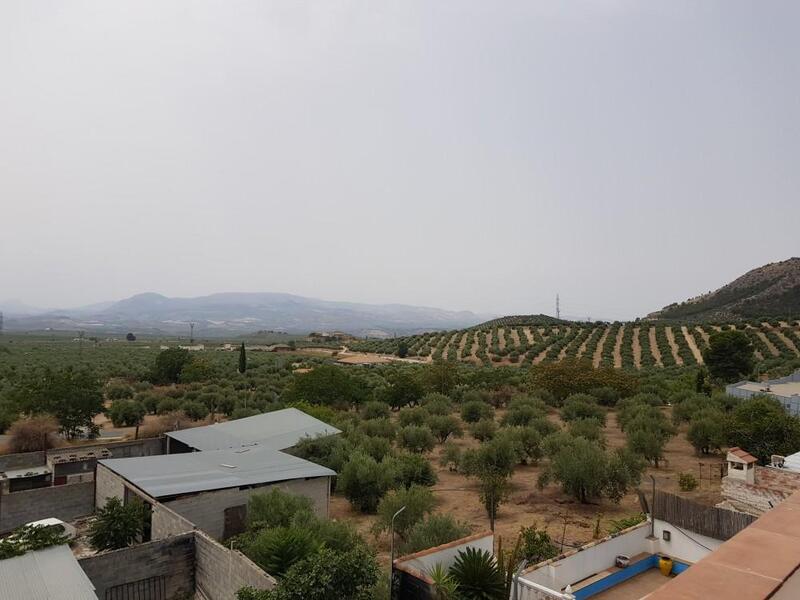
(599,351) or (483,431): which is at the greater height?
(599,351)

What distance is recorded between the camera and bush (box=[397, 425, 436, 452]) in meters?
23.3

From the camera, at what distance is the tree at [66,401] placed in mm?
26406

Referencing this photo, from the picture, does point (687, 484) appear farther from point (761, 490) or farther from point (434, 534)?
point (434, 534)

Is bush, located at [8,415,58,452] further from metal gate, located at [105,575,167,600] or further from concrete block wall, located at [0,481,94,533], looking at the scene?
metal gate, located at [105,575,167,600]

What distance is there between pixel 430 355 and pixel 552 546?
60062 millimetres

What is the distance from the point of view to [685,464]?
71.1 feet

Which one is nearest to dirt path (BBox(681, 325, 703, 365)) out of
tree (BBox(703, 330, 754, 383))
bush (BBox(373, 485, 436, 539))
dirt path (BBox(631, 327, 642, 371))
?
dirt path (BBox(631, 327, 642, 371))

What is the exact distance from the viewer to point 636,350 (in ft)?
209

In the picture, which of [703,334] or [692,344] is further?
[703,334]

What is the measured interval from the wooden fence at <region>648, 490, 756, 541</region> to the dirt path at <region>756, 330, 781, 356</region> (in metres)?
52.1

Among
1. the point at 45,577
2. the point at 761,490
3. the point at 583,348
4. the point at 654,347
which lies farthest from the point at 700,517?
the point at 654,347

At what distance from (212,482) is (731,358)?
4284 cm

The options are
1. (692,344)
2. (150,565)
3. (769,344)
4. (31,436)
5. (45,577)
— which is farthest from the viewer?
(692,344)

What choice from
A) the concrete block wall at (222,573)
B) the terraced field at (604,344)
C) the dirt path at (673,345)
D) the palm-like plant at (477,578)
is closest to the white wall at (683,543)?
the palm-like plant at (477,578)
